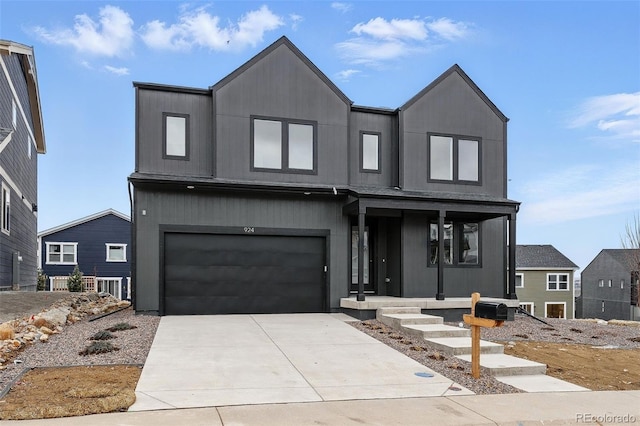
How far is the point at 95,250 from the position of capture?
27.9 meters

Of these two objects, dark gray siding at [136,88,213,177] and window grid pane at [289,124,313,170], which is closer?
dark gray siding at [136,88,213,177]

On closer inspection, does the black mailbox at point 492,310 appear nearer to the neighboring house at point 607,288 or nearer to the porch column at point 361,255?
the porch column at point 361,255

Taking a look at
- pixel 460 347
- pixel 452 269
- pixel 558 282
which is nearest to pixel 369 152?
pixel 452 269

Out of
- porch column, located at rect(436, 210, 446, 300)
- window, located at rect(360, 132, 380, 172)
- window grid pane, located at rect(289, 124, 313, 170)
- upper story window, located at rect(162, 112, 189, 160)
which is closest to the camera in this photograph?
upper story window, located at rect(162, 112, 189, 160)

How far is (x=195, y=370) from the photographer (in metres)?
6.37

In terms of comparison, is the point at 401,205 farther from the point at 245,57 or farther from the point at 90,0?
the point at 90,0

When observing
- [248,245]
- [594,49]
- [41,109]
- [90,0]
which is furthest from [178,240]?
[41,109]

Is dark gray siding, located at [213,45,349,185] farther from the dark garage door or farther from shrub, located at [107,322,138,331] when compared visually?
shrub, located at [107,322,138,331]

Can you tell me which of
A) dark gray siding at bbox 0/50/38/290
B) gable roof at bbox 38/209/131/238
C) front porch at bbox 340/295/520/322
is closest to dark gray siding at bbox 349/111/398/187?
front porch at bbox 340/295/520/322

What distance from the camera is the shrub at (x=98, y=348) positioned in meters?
7.12

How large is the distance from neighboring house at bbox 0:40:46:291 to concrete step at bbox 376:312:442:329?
1089cm

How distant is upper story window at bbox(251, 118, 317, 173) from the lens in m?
12.2

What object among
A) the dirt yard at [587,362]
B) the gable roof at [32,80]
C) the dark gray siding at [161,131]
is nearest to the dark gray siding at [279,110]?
the dark gray siding at [161,131]

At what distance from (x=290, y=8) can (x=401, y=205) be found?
235 inches
